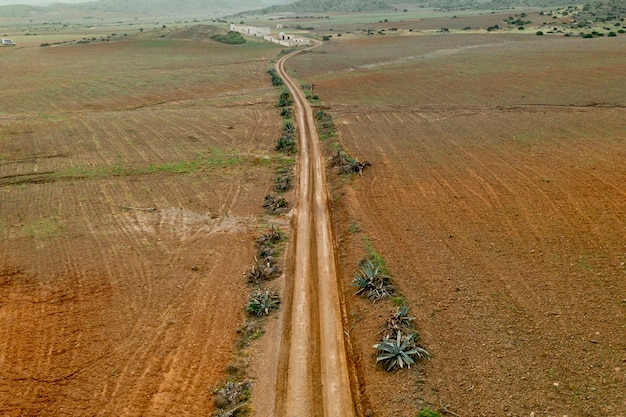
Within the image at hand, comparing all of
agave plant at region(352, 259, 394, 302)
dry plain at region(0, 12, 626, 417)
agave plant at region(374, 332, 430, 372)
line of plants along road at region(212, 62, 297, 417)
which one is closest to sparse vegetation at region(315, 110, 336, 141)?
dry plain at region(0, 12, 626, 417)

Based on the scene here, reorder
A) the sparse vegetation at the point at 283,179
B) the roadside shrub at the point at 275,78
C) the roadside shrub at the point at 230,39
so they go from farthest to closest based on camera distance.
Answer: the roadside shrub at the point at 230,39
the roadside shrub at the point at 275,78
the sparse vegetation at the point at 283,179

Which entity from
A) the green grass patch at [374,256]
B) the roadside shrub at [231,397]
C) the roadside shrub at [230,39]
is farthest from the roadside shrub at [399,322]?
the roadside shrub at [230,39]

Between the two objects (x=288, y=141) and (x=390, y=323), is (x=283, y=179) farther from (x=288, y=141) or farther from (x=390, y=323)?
(x=390, y=323)

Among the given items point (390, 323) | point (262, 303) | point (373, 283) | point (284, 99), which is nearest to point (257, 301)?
point (262, 303)

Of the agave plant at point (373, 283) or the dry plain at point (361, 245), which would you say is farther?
the agave plant at point (373, 283)

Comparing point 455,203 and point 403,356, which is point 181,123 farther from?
point 403,356

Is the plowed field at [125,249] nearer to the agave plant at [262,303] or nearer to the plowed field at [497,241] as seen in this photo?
the agave plant at [262,303]

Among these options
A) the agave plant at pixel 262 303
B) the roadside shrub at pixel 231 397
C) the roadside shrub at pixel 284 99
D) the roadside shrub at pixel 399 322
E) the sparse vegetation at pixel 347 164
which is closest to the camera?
the roadside shrub at pixel 231 397

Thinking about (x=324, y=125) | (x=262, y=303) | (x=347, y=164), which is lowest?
(x=262, y=303)
